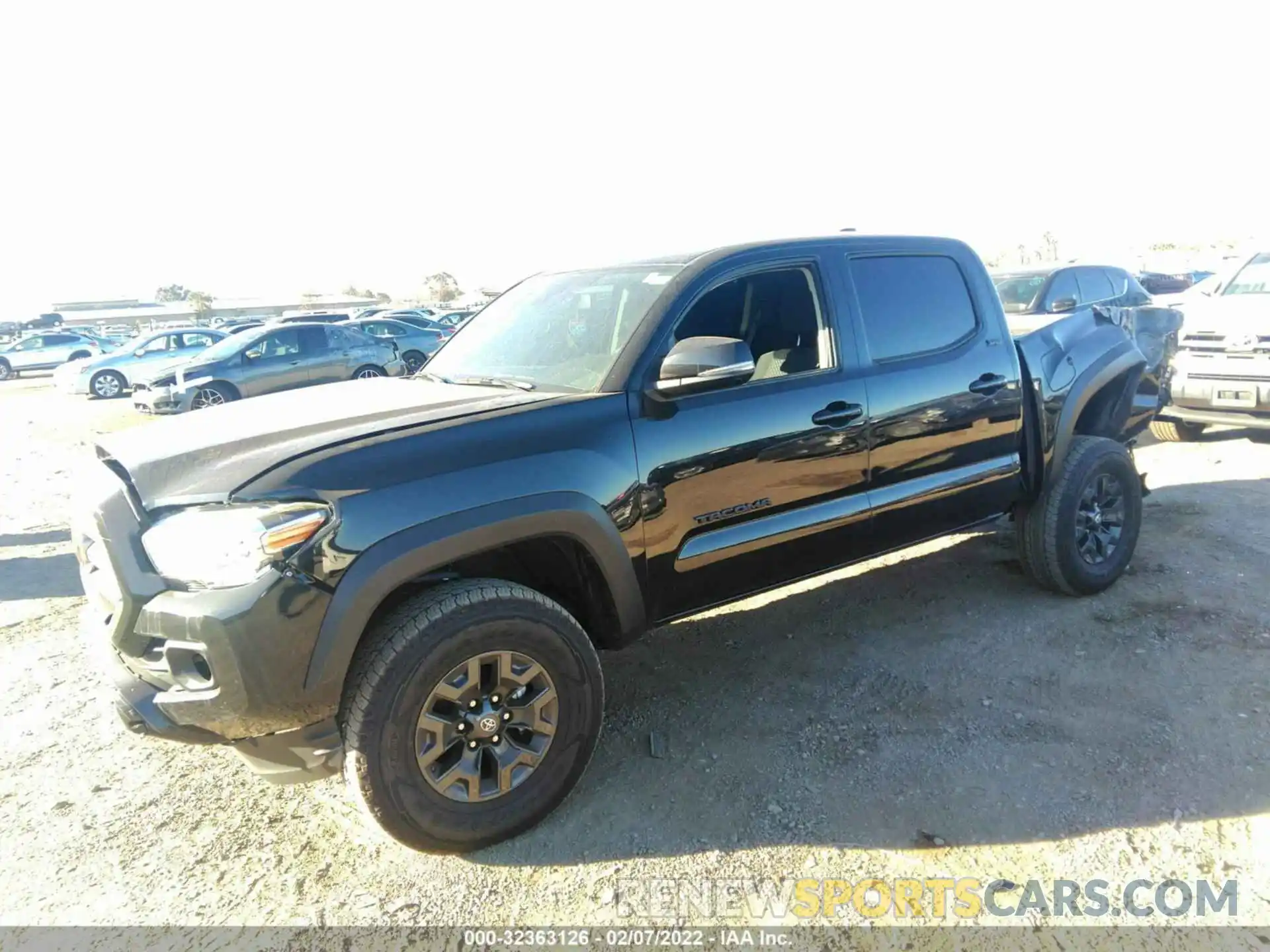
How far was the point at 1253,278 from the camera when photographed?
789 centimetres

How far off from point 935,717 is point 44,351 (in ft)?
112

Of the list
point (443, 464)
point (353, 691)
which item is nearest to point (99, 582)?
point (353, 691)

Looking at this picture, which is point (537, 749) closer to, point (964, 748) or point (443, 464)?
point (443, 464)

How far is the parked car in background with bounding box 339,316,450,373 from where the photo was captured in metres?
15.8

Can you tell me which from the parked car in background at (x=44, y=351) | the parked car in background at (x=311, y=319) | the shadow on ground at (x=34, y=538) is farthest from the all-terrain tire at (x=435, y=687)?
the parked car in background at (x=44, y=351)

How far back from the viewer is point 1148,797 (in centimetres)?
278

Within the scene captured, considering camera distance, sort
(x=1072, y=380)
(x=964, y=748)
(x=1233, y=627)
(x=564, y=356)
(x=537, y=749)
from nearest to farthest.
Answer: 1. (x=537, y=749)
2. (x=964, y=748)
3. (x=564, y=356)
4. (x=1233, y=627)
5. (x=1072, y=380)

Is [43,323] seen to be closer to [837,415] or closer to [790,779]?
[837,415]

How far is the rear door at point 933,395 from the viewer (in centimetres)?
353

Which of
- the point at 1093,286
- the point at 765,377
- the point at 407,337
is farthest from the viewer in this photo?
the point at 407,337

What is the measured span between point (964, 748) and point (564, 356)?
219cm

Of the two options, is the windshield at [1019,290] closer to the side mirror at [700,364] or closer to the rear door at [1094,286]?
the rear door at [1094,286]

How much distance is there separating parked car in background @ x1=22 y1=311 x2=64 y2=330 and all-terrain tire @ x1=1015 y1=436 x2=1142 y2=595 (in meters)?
54.0

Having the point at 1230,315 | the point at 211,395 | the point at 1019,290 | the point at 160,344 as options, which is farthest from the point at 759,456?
the point at 160,344
